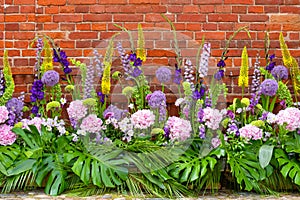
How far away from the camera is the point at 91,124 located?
174 inches

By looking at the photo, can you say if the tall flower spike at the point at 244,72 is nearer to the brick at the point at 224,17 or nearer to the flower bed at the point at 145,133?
the flower bed at the point at 145,133

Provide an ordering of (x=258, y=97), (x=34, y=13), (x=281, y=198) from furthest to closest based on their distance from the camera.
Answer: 1. (x=34, y=13)
2. (x=258, y=97)
3. (x=281, y=198)

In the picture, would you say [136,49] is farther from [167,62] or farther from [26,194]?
[26,194]

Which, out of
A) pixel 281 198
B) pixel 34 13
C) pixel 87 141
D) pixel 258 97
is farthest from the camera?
pixel 34 13

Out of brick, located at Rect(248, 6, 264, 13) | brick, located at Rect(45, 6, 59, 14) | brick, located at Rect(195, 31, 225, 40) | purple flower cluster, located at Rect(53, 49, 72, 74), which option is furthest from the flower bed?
brick, located at Rect(248, 6, 264, 13)

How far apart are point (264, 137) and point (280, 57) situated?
3.09 feet

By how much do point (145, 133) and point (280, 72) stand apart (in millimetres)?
1346

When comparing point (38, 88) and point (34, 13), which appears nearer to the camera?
point (38, 88)

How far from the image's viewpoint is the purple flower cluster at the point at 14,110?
462 cm

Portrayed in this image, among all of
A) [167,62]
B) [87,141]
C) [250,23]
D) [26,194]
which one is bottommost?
[26,194]

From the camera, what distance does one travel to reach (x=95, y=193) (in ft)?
13.7

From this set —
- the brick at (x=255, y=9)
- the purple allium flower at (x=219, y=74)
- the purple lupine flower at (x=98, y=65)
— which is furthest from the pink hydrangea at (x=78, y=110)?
the brick at (x=255, y=9)

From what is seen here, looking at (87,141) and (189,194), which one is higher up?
(87,141)

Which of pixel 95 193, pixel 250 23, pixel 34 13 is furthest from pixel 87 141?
pixel 250 23
